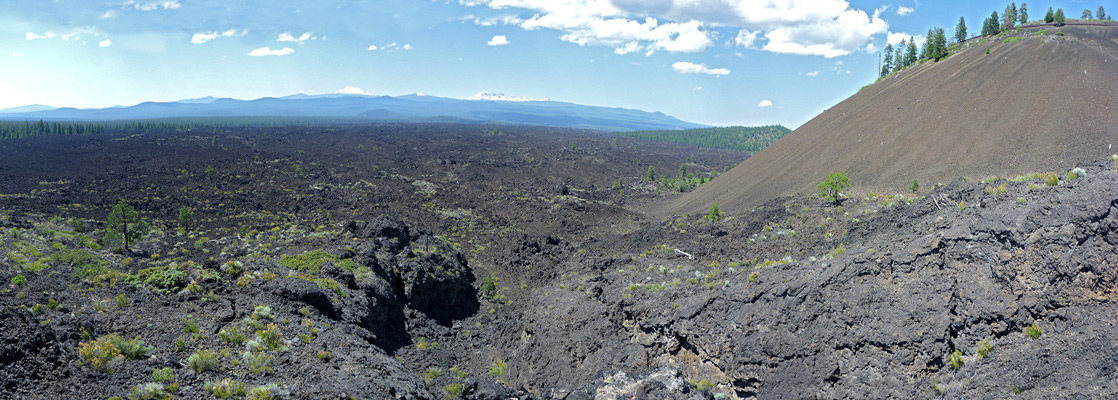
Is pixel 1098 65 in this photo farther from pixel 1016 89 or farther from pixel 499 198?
pixel 499 198

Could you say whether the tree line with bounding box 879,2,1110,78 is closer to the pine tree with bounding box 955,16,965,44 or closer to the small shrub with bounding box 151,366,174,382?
the pine tree with bounding box 955,16,965,44

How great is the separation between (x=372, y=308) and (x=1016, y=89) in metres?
46.3

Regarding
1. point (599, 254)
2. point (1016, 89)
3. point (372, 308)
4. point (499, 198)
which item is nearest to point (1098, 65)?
point (1016, 89)

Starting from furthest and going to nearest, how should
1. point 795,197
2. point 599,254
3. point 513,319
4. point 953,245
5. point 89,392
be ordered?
point 795,197, point 599,254, point 513,319, point 953,245, point 89,392

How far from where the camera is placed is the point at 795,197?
117 ft

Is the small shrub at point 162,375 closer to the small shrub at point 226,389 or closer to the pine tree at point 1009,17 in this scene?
the small shrub at point 226,389

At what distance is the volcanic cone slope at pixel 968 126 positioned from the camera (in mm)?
32875

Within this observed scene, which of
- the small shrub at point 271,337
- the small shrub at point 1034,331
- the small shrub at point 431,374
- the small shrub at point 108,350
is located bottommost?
the small shrub at point 431,374

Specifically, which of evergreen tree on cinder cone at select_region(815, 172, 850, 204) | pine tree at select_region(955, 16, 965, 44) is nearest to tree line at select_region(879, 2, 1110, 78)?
pine tree at select_region(955, 16, 965, 44)

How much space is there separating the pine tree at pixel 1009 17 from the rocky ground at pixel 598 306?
53231 mm

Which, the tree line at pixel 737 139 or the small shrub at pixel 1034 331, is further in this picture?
the tree line at pixel 737 139

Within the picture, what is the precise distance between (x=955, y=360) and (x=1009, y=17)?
248 ft

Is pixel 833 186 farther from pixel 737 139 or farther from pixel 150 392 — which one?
pixel 737 139

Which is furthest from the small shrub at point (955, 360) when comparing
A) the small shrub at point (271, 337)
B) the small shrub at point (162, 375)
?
the small shrub at point (162, 375)
